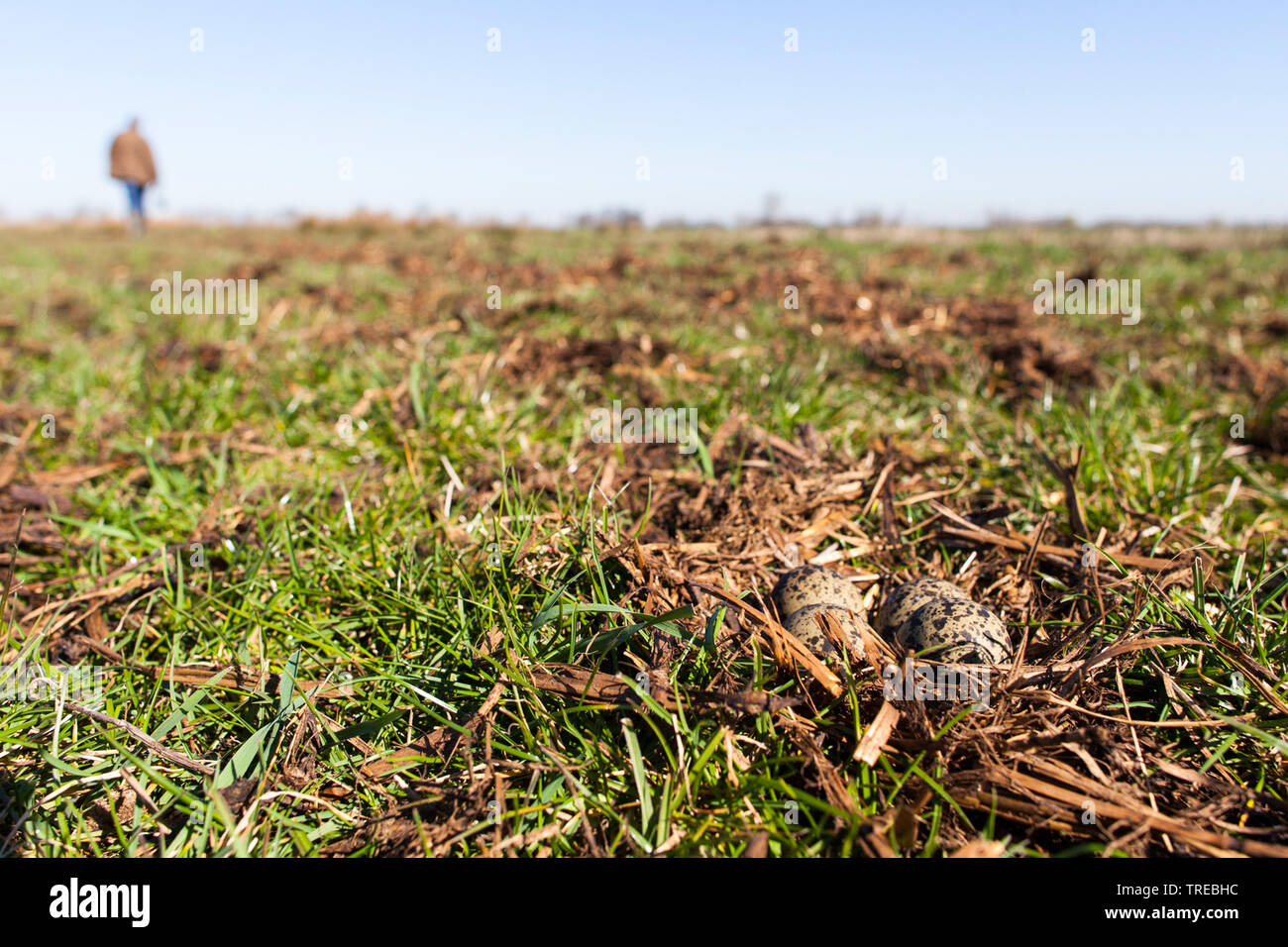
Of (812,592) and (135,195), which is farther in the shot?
(135,195)

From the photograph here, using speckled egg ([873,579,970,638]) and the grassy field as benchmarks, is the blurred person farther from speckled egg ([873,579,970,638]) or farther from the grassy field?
speckled egg ([873,579,970,638])

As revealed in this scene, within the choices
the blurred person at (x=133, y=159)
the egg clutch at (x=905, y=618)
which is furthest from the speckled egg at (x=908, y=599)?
the blurred person at (x=133, y=159)

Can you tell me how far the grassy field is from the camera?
6.21 feet

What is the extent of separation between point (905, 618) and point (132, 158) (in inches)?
790

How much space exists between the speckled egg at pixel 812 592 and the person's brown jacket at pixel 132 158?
1923 cm

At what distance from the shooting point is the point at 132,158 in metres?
16.5

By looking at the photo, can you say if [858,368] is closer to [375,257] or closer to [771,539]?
[771,539]

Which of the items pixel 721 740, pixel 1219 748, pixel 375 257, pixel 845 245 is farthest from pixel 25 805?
pixel 845 245

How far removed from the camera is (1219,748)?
6.46 ft

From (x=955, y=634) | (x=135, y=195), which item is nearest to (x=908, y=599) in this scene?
(x=955, y=634)

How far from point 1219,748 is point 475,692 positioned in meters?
2.03

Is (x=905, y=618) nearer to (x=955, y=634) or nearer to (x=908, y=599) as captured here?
(x=908, y=599)

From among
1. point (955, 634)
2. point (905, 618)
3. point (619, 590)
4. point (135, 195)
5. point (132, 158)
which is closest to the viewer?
point (955, 634)

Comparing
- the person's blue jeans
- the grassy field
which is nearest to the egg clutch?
the grassy field
